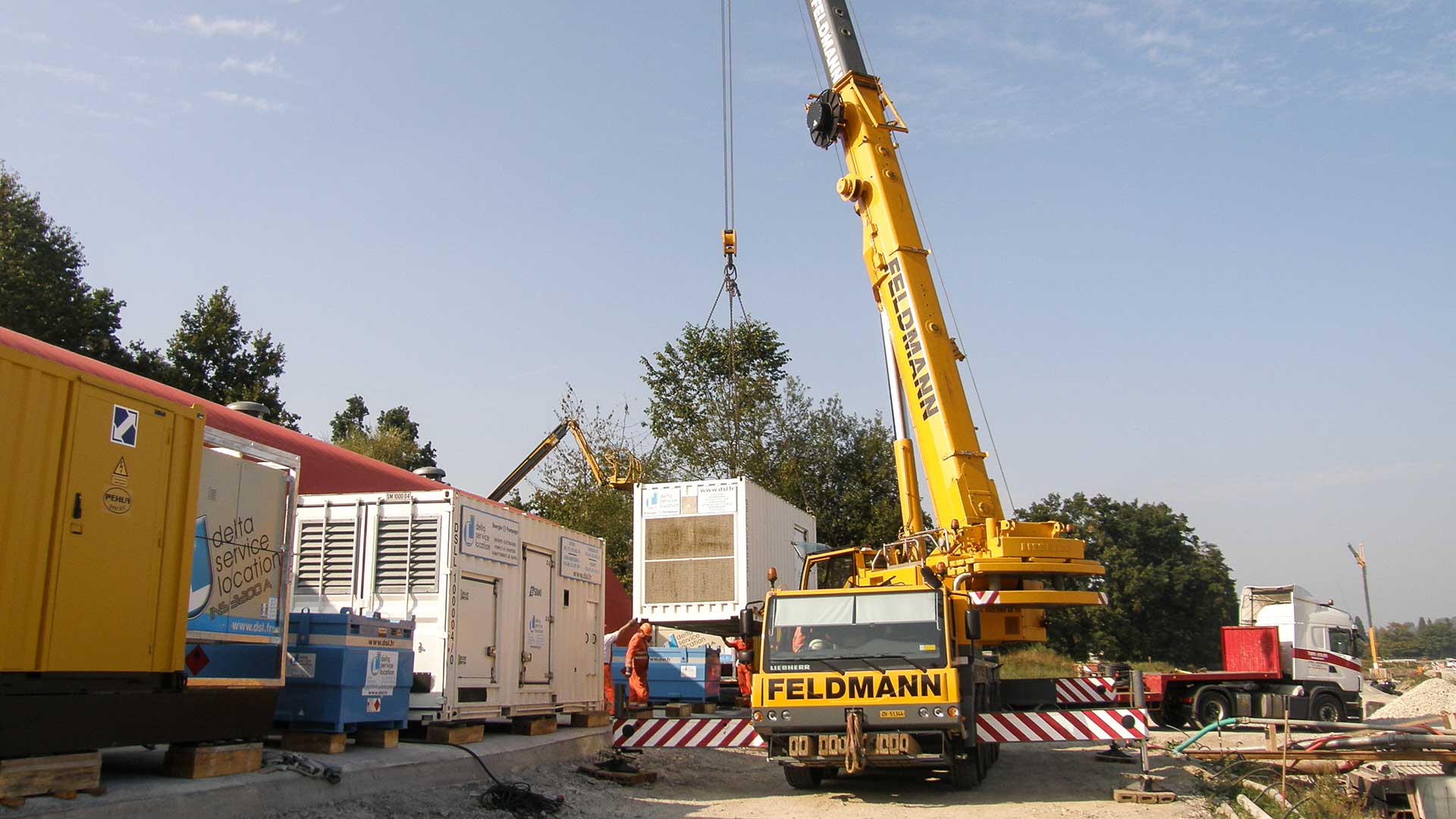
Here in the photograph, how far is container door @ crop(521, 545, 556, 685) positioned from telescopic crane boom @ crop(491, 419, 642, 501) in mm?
21134

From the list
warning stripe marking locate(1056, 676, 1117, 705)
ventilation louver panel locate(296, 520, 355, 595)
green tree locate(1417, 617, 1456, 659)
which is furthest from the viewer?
green tree locate(1417, 617, 1456, 659)

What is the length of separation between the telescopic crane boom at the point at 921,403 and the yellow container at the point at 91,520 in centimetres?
810

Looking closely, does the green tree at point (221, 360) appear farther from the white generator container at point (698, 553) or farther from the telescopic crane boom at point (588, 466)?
the white generator container at point (698, 553)

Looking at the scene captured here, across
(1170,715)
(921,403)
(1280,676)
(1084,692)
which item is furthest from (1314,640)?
(921,403)

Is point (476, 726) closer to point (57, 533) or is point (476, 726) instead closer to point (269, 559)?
point (269, 559)

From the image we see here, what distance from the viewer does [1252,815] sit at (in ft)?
32.6

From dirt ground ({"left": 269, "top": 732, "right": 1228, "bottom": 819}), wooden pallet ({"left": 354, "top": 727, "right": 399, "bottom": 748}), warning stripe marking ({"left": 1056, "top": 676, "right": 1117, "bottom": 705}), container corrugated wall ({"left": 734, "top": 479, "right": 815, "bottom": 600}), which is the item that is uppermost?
container corrugated wall ({"left": 734, "top": 479, "right": 815, "bottom": 600})

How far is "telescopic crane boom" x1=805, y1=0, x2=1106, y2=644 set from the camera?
41.8ft

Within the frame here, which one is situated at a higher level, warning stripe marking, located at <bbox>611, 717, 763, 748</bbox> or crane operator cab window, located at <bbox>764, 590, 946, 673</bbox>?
crane operator cab window, located at <bbox>764, 590, 946, 673</bbox>

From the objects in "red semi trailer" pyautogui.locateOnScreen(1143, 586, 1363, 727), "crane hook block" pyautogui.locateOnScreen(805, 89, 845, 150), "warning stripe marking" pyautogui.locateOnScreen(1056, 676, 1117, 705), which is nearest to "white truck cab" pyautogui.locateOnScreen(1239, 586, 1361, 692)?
"red semi trailer" pyautogui.locateOnScreen(1143, 586, 1363, 727)

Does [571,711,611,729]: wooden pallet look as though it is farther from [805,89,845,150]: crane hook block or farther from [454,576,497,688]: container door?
[805,89,845,150]: crane hook block

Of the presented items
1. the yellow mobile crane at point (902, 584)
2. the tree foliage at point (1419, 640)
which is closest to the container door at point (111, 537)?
the yellow mobile crane at point (902, 584)

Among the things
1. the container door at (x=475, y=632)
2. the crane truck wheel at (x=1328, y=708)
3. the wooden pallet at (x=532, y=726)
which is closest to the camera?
the container door at (x=475, y=632)

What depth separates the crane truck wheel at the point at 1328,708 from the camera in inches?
819
